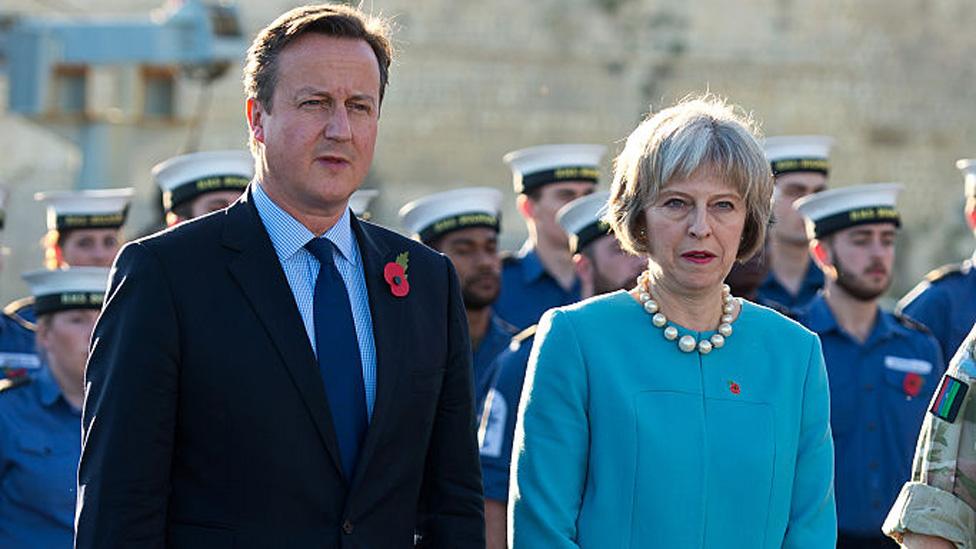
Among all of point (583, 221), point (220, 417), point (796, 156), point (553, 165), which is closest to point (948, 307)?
point (583, 221)

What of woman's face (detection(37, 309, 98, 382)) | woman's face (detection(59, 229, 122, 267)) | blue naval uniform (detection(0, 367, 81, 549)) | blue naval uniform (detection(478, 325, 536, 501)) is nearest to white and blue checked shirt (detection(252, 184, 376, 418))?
blue naval uniform (detection(478, 325, 536, 501))

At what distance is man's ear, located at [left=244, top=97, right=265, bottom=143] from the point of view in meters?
3.77

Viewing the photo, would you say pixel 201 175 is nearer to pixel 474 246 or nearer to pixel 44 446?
pixel 474 246

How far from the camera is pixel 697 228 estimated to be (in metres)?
3.93

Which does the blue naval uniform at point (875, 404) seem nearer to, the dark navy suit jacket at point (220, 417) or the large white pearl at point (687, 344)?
the large white pearl at point (687, 344)

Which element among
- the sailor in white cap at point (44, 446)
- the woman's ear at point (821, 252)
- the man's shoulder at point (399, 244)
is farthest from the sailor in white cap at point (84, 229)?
the man's shoulder at point (399, 244)

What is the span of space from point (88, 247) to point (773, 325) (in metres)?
4.32

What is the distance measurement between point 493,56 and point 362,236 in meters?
31.5

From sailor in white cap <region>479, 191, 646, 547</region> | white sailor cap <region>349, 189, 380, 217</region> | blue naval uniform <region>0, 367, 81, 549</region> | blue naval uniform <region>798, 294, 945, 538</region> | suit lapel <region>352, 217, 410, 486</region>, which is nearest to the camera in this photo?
suit lapel <region>352, 217, 410, 486</region>

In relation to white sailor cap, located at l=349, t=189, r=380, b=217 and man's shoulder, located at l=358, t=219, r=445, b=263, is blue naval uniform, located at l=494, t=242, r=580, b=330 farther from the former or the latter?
man's shoulder, located at l=358, t=219, r=445, b=263

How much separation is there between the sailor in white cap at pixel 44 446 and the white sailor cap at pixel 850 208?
8.66ft

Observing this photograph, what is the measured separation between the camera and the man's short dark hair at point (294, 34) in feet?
12.3

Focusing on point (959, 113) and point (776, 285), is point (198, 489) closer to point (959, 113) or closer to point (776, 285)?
point (776, 285)

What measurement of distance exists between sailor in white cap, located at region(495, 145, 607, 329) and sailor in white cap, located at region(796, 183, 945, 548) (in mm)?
1192
